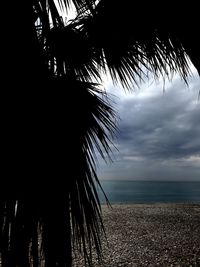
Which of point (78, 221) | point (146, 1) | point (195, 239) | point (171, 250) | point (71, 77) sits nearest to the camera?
point (78, 221)

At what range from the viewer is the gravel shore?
6113 millimetres

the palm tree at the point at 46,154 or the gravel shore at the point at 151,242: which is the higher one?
the palm tree at the point at 46,154

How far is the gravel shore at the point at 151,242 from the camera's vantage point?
611cm

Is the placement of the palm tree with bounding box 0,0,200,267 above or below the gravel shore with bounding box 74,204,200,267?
above

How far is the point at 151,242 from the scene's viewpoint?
26.5 ft

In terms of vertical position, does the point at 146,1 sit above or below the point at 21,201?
above

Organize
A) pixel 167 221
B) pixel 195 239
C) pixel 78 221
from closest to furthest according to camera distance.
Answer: pixel 78 221 → pixel 195 239 → pixel 167 221

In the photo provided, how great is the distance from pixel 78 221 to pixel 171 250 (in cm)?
715

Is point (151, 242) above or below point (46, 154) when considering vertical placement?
below

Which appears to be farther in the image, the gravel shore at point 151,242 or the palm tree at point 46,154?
the gravel shore at point 151,242

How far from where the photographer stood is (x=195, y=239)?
8.51 m

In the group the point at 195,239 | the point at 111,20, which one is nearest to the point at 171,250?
the point at 195,239

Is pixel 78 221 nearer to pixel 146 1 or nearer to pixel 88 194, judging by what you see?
pixel 88 194

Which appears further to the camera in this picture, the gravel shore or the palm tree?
the gravel shore
